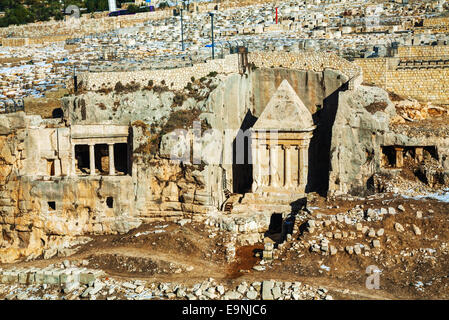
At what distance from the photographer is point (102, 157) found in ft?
118

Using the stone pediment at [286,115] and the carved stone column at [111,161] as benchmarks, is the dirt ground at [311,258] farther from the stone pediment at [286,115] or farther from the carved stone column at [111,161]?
the stone pediment at [286,115]

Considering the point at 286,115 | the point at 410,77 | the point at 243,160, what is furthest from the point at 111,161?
the point at 410,77

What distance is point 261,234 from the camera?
31.9 m

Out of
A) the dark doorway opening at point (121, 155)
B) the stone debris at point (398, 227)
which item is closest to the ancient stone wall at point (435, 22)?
the stone debris at point (398, 227)

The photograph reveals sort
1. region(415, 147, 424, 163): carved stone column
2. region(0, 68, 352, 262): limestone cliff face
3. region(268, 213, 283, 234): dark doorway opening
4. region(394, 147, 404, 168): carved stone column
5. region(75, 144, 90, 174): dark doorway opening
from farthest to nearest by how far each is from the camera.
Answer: region(75, 144, 90, 174): dark doorway opening
region(0, 68, 352, 262): limestone cliff face
region(268, 213, 283, 234): dark doorway opening
region(394, 147, 404, 168): carved stone column
region(415, 147, 424, 163): carved stone column

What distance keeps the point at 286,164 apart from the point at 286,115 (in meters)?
2.22

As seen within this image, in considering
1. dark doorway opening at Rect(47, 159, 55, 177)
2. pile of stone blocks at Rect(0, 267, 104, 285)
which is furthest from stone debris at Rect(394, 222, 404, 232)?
dark doorway opening at Rect(47, 159, 55, 177)

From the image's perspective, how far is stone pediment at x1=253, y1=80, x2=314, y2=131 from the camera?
33094 millimetres

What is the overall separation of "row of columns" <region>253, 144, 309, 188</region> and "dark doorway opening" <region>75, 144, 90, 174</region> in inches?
327

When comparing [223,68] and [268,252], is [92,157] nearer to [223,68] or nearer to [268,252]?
[223,68]

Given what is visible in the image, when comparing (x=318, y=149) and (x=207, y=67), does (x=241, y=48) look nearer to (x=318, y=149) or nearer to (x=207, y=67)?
(x=207, y=67)

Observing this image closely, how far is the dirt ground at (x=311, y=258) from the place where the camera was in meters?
25.0

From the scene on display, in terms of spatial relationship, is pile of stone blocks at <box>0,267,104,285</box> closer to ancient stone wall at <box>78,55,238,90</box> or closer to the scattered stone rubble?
the scattered stone rubble

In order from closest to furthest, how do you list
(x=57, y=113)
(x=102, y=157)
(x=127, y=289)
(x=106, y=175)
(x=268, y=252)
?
(x=127, y=289), (x=268, y=252), (x=106, y=175), (x=57, y=113), (x=102, y=157)
